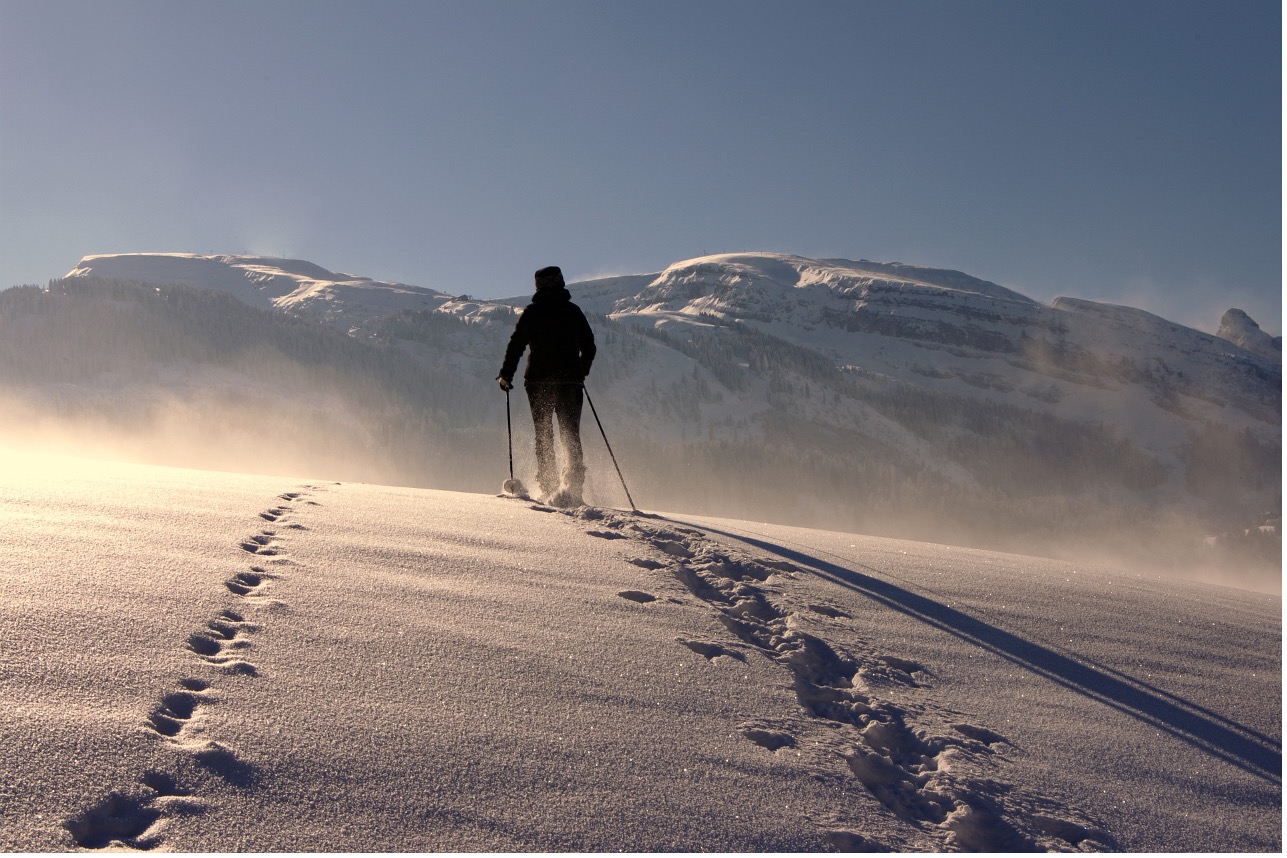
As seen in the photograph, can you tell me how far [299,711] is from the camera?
8.28 ft

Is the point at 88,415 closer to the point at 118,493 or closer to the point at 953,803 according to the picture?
the point at 118,493

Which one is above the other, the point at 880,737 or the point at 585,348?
the point at 585,348

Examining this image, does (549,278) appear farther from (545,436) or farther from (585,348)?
(545,436)

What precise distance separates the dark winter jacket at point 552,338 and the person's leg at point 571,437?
7.0 inches

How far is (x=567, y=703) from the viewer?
9.47 feet

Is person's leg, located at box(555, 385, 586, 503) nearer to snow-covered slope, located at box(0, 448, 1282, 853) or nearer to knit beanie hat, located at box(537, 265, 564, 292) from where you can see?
knit beanie hat, located at box(537, 265, 564, 292)

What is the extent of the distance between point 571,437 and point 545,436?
1.31 ft

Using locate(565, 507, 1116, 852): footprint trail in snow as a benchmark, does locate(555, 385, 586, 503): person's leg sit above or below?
above

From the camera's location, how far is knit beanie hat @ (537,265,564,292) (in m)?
9.47

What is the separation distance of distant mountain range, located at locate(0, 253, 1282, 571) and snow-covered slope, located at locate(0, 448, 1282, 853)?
31.5ft

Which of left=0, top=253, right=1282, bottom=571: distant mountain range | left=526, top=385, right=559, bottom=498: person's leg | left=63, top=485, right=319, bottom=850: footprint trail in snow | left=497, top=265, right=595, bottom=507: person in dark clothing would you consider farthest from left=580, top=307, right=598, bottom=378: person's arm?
left=63, top=485, right=319, bottom=850: footprint trail in snow

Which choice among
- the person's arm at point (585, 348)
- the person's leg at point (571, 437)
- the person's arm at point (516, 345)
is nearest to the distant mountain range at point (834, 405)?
the person's leg at point (571, 437)

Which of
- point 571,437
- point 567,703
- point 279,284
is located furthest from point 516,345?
point 279,284

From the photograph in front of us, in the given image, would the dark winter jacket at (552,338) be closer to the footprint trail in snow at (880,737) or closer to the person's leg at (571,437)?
the person's leg at (571,437)
